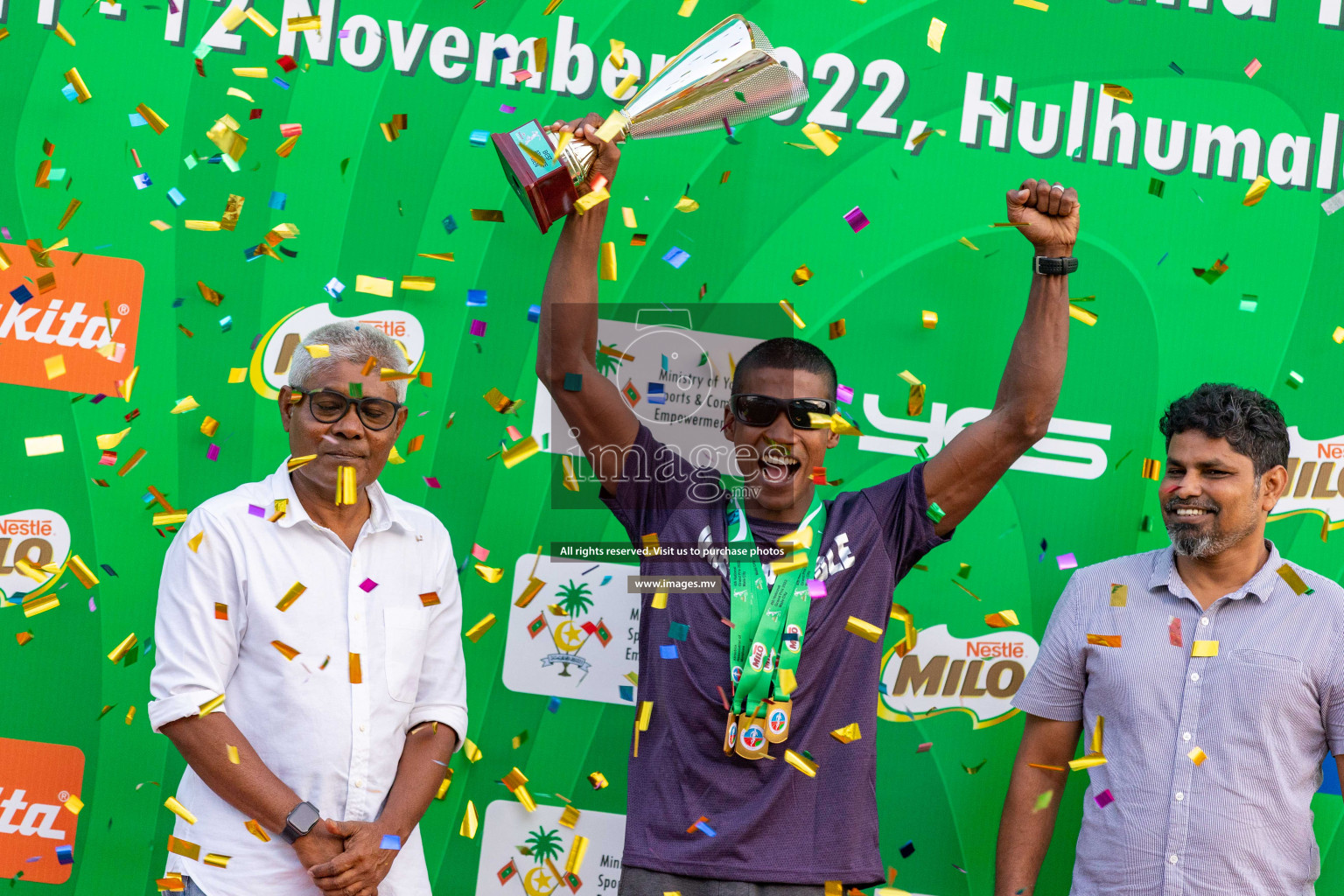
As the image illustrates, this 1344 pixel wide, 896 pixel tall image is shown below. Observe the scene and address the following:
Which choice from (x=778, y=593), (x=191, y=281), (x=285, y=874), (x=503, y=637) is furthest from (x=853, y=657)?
(x=191, y=281)

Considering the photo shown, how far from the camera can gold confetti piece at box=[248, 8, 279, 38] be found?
348cm

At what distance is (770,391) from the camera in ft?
9.49

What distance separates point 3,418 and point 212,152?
1.05m

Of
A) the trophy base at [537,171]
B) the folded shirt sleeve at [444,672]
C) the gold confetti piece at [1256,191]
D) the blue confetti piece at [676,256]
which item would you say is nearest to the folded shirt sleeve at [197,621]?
the folded shirt sleeve at [444,672]

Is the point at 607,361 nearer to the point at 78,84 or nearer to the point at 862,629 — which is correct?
the point at 862,629

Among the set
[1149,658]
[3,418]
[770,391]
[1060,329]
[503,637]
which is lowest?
[503,637]

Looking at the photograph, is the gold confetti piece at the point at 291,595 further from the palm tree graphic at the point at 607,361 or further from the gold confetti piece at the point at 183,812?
the palm tree graphic at the point at 607,361

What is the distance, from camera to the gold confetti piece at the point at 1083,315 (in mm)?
3463

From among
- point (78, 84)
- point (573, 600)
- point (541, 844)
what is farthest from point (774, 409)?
point (78, 84)

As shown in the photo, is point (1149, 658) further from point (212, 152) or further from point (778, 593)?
point (212, 152)

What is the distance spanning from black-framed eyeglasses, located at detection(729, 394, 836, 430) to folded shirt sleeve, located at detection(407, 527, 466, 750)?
88 cm

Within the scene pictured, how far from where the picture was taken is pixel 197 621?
2525 millimetres

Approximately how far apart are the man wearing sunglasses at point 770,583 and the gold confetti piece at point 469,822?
2.83 feet

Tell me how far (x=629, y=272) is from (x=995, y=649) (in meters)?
1.65
